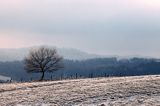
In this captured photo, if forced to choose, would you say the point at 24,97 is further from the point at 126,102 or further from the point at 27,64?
the point at 27,64

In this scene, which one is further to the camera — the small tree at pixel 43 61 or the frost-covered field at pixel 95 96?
the small tree at pixel 43 61

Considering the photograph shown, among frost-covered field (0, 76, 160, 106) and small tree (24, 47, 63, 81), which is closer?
frost-covered field (0, 76, 160, 106)

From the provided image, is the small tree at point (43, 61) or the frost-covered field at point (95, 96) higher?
the small tree at point (43, 61)

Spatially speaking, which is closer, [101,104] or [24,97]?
[101,104]

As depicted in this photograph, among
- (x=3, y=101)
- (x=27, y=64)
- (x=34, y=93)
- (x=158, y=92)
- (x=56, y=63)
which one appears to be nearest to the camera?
(x=158, y=92)

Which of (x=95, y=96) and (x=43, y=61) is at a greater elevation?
(x=43, y=61)

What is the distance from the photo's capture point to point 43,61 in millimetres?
112375

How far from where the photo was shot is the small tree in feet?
359

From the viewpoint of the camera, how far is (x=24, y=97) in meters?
37.9

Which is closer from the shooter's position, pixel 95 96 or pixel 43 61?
pixel 95 96

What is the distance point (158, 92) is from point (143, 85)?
3236mm

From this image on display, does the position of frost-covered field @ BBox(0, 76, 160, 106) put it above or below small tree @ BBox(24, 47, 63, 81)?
below

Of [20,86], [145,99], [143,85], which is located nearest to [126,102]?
[145,99]

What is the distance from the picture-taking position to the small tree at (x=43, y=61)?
359 feet
